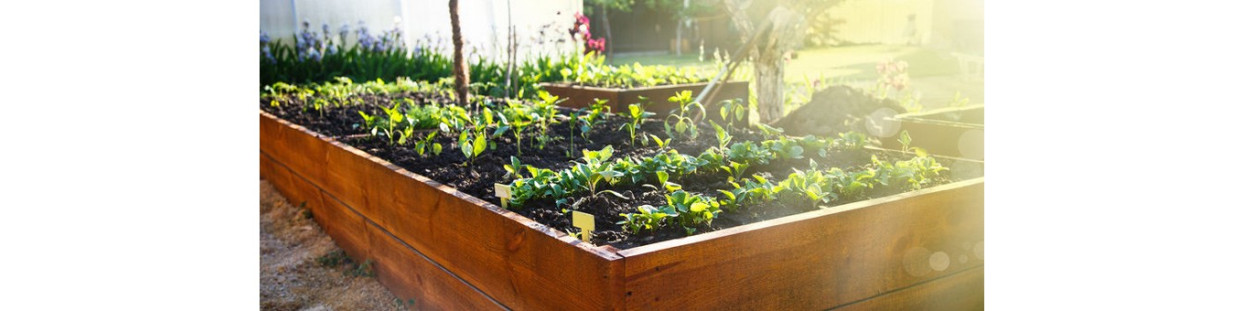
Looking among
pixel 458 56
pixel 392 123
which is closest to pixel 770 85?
pixel 458 56

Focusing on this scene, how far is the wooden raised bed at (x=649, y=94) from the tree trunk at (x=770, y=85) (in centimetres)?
15

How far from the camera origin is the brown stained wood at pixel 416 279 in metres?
1.61

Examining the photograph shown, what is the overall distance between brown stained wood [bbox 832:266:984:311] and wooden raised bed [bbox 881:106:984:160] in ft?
1.75

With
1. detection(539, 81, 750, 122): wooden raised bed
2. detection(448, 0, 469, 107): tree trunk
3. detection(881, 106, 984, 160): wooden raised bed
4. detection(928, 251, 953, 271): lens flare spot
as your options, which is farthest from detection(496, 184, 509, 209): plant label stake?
detection(539, 81, 750, 122): wooden raised bed

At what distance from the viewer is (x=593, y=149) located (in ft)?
7.52

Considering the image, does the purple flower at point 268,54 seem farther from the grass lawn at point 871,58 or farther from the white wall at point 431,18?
the grass lawn at point 871,58

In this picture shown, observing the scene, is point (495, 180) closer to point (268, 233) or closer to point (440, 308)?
point (440, 308)

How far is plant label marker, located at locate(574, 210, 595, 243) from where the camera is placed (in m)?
1.24

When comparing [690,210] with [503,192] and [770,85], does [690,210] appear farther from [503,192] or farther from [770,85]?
[770,85]

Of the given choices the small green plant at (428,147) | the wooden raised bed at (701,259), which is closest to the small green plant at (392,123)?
the small green plant at (428,147)

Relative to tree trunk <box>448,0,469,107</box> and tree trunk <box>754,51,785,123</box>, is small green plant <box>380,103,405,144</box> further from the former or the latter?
tree trunk <box>754,51,785,123</box>
